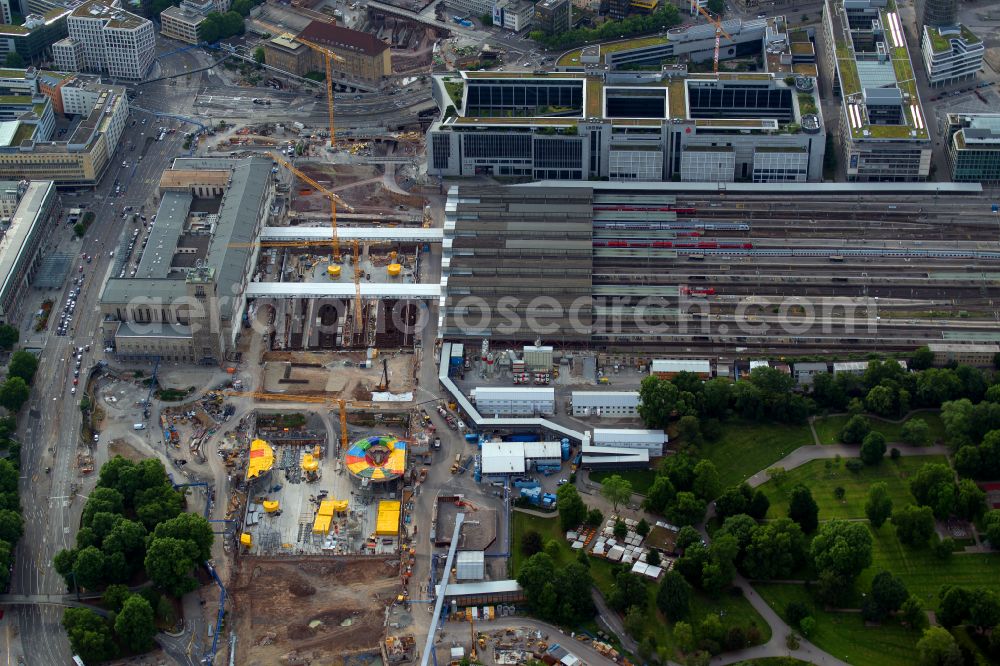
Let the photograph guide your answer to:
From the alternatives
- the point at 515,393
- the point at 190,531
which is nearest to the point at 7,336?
the point at 190,531

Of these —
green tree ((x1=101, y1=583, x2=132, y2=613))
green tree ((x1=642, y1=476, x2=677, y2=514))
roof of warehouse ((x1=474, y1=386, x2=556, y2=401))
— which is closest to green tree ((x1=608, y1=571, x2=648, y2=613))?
green tree ((x1=642, y1=476, x2=677, y2=514))

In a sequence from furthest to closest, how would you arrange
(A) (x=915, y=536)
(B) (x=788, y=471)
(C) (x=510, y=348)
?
(C) (x=510, y=348), (B) (x=788, y=471), (A) (x=915, y=536)

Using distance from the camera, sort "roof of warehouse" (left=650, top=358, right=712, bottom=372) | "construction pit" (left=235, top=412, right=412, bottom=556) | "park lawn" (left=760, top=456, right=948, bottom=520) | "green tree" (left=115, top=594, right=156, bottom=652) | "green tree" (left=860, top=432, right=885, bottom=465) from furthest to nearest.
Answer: "roof of warehouse" (left=650, top=358, right=712, bottom=372) → "green tree" (left=860, top=432, right=885, bottom=465) → "park lawn" (left=760, top=456, right=948, bottom=520) → "construction pit" (left=235, top=412, right=412, bottom=556) → "green tree" (left=115, top=594, right=156, bottom=652)

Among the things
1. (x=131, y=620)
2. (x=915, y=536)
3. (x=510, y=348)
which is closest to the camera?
(x=131, y=620)

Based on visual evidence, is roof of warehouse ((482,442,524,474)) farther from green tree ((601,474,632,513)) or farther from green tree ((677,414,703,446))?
green tree ((677,414,703,446))

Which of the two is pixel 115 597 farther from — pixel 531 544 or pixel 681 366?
pixel 681 366

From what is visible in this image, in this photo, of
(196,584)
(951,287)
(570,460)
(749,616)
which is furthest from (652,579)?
(951,287)

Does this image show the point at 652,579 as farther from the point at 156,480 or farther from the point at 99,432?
the point at 99,432
